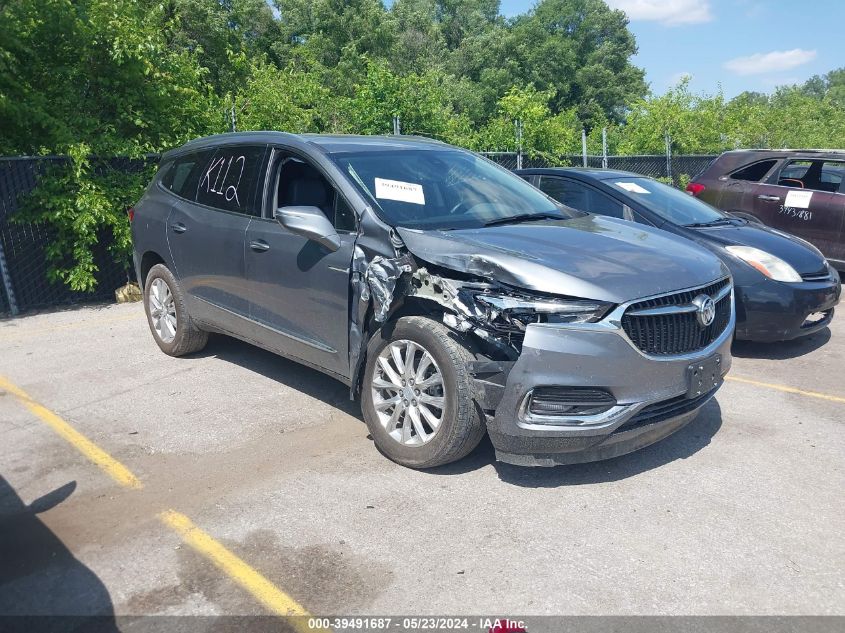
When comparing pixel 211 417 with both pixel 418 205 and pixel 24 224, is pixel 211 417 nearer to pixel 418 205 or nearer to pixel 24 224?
pixel 418 205

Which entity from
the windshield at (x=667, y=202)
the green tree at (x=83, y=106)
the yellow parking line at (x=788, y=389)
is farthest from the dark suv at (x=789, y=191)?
the green tree at (x=83, y=106)

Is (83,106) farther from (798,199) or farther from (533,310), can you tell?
(798,199)

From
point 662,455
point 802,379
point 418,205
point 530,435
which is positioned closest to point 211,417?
point 418,205

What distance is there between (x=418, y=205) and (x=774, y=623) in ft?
9.37

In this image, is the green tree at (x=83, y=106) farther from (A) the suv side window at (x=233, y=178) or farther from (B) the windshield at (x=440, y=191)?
(B) the windshield at (x=440, y=191)

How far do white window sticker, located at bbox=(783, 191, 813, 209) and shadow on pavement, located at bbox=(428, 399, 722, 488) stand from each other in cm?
585

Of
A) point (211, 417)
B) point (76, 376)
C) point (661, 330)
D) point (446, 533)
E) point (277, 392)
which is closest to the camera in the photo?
point (446, 533)

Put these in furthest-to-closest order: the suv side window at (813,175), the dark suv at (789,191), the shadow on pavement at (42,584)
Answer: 1. the suv side window at (813,175)
2. the dark suv at (789,191)
3. the shadow on pavement at (42,584)

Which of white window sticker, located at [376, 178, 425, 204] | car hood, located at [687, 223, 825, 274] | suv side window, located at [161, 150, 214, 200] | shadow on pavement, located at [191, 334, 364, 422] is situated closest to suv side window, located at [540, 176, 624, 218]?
car hood, located at [687, 223, 825, 274]

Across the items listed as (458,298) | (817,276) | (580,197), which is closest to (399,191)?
(458,298)

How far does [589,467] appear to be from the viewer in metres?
4.07

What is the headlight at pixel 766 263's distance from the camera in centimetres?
603

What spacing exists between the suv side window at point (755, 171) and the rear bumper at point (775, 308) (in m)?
3.68

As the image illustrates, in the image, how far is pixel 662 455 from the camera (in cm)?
421
